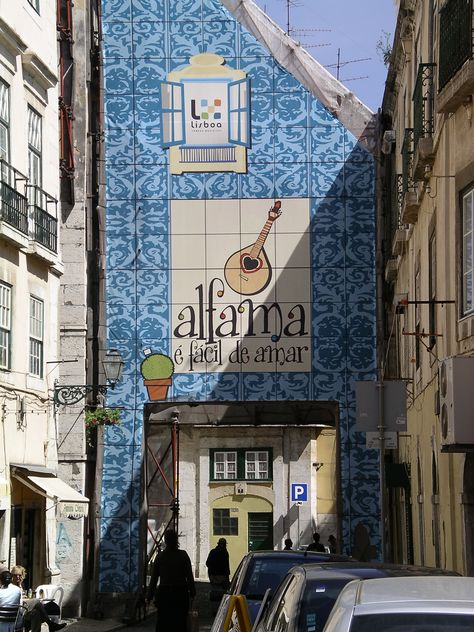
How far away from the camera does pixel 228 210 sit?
28.8 metres

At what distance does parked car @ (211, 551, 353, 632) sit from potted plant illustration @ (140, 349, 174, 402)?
1367 cm

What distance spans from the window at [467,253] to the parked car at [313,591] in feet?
20.8

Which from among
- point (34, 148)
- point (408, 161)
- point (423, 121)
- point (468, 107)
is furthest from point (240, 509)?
point (468, 107)

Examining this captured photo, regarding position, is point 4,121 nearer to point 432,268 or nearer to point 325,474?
point 432,268

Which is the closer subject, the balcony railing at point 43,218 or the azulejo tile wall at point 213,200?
the balcony railing at point 43,218

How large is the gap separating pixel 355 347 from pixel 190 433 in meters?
24.9

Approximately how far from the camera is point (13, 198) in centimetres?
2300

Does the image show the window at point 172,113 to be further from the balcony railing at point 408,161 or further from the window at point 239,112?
the balcony railing at point 408,161

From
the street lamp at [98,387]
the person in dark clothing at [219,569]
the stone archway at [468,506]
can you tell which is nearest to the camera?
the stone archway at [468,506]

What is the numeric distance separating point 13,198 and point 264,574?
400 inches

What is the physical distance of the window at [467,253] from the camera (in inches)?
649

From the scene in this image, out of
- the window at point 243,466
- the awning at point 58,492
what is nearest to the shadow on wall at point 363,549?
the awning at point 58,492

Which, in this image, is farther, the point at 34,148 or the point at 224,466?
the point at 224,466

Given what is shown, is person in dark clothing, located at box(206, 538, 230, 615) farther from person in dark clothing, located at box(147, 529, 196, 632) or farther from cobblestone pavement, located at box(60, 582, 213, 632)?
person in dark clothing, located at box(147, 529, 196, 632)
